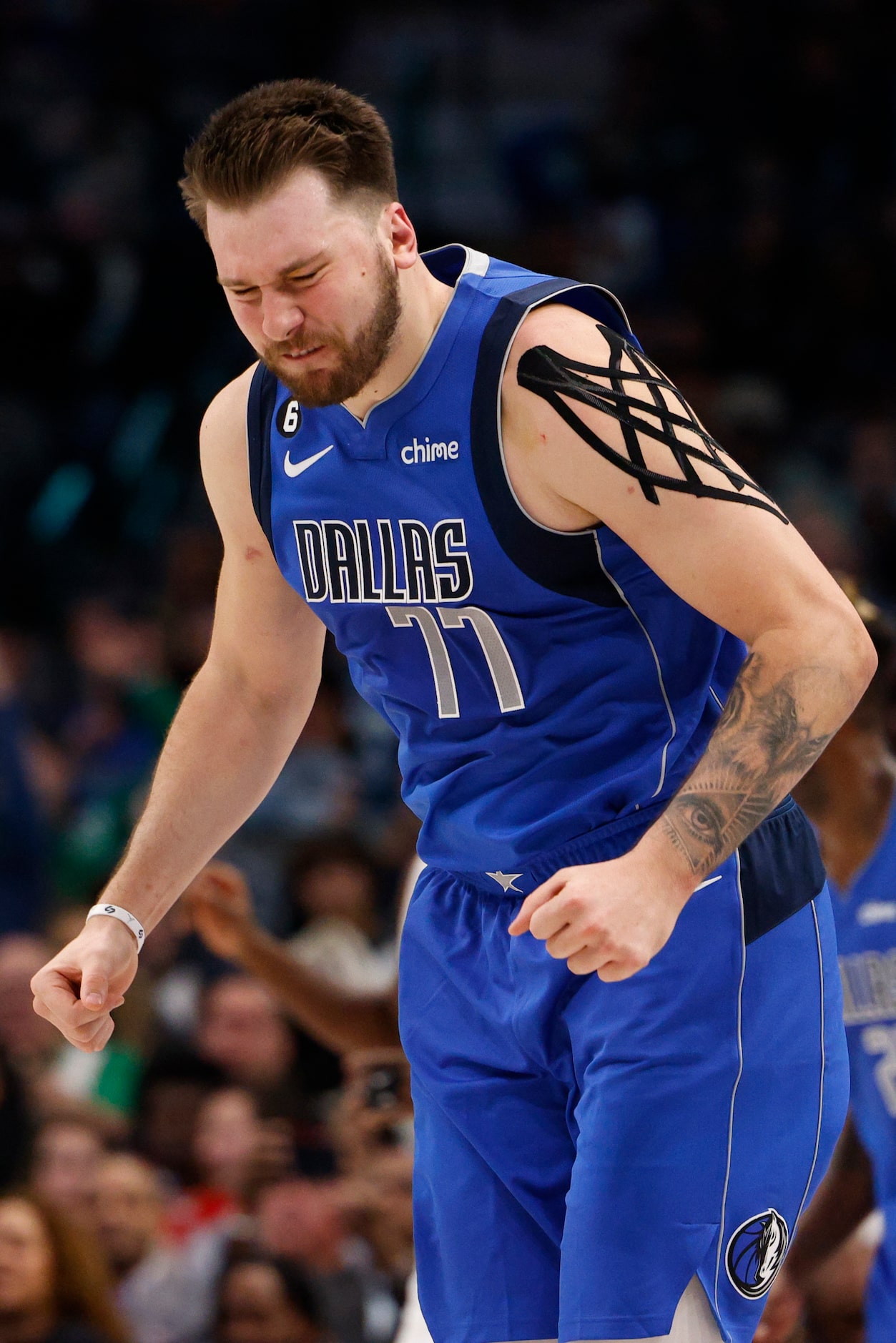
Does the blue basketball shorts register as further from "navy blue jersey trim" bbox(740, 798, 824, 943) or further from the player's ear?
the player's ear

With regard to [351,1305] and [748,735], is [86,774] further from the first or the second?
[748,735]

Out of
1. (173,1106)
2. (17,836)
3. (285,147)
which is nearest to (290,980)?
(173,1106)

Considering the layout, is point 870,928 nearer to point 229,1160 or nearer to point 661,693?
point 661,693

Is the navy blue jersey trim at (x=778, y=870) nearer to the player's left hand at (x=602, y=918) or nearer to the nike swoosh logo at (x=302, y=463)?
the player's left hand at (x=602, y=918)

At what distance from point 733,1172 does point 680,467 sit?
0.96 metres

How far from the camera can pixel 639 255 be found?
33.4ft

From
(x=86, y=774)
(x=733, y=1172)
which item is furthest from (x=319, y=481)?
(x=86, y=774)

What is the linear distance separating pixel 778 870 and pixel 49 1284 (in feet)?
10.5

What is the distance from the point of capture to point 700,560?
226 cm

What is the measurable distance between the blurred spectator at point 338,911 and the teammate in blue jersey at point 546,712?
348 centimetres

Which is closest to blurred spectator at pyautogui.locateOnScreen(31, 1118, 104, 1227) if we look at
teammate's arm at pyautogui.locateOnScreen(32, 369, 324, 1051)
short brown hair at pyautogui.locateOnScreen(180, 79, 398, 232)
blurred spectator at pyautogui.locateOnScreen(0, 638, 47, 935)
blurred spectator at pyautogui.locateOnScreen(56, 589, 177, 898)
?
blurred spectator at pyautogui.locateOnScreen(0, 638, 47, 935)

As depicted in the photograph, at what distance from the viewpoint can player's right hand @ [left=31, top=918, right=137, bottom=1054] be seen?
261cm

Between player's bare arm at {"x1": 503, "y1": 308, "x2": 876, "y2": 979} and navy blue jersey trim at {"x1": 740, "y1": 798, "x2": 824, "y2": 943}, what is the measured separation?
0.28 m

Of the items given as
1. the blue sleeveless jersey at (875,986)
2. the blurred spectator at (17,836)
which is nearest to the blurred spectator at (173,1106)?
the blurred spectator at (17,836)
